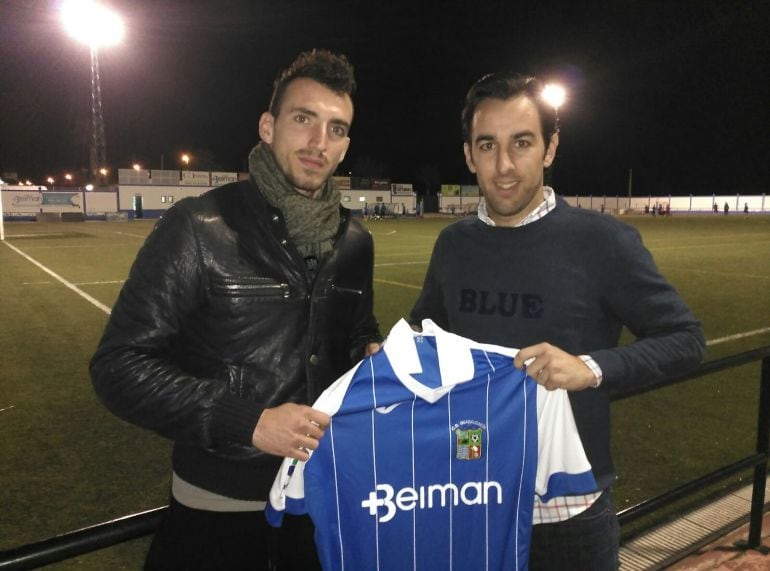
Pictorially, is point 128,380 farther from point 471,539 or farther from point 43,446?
point 43,446

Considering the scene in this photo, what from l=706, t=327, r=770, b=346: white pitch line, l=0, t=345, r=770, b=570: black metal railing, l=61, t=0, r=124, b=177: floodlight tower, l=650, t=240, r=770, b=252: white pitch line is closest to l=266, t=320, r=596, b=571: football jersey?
l=0, t=345, r=770, b=570: black metal railing

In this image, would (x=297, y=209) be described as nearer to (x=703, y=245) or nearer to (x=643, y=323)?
(x=643, y=323)

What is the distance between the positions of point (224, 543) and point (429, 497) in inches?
23.8

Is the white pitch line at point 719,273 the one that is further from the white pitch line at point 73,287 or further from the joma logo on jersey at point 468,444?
the joma logo on jersey at point 468,444

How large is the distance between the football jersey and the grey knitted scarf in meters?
0.41

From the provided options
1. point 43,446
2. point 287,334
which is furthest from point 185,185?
point 287,334

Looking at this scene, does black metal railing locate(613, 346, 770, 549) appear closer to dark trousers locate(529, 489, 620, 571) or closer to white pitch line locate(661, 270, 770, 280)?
dark trousers locate(529, 489, 620, 571)

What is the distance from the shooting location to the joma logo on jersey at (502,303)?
6.44 feet

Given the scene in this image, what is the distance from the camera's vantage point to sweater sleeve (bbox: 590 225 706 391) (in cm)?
171

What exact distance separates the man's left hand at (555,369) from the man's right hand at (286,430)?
0.61m

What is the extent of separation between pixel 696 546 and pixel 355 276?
2.54 meters

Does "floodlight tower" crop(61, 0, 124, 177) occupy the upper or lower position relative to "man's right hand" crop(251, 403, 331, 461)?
upper

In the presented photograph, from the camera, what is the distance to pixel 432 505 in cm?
172

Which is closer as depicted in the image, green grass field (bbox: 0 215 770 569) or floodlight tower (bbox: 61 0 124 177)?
green grass field (bbox: 0 215 770 569)
